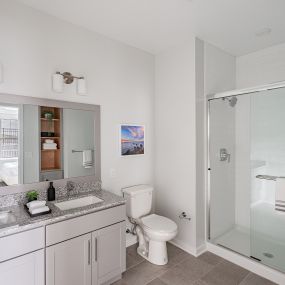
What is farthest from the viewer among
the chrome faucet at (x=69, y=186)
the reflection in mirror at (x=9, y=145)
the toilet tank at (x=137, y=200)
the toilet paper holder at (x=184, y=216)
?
the toilet paper holder at (x=184, y=216)

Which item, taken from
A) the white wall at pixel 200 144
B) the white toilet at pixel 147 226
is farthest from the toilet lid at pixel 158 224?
the white wall at pixel 200 144

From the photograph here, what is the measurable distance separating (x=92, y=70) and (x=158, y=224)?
194 cm

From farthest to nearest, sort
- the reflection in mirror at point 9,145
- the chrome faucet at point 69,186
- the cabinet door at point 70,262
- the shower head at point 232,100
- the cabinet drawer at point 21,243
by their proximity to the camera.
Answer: the shower head at point 232,100, the chrome faucet at point 69,186, the reflection in mirror at point 9,145, the cabinet door at point 70,262, the cabinet drawer at point 21,243

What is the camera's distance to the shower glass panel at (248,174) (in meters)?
2.45

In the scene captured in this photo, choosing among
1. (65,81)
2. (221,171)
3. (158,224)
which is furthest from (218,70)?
(158,224)

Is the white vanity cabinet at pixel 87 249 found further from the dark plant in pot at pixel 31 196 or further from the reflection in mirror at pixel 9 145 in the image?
the reflection in mirror at pixel 9 145

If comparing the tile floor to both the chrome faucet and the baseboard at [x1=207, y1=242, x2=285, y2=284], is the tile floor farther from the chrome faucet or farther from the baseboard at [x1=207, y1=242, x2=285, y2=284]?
the chrome faucet

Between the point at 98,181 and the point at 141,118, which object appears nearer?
the point at 98,181

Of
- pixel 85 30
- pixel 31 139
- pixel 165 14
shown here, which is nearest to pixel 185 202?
pixel 31 139

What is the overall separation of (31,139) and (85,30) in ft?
4.47

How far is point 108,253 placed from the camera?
6.44ft

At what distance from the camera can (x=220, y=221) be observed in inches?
115

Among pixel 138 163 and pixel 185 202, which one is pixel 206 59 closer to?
pixel 138 163

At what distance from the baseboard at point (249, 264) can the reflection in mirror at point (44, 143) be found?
1.82 metres
